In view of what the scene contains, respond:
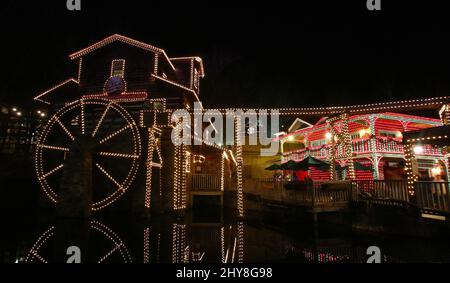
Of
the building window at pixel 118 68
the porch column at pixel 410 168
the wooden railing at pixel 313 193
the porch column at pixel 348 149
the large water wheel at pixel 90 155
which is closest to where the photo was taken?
the porch column at pixel 410 168

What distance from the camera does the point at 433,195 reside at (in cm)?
760

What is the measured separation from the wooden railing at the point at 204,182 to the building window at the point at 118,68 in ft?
25.5

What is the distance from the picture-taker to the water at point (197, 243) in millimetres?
5699

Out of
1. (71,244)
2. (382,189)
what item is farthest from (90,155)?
(382,189)

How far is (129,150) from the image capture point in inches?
493

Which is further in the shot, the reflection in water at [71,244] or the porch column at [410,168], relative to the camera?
the porch column at [410,168]

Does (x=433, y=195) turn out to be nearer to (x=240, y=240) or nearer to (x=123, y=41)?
(x=240, y=240)

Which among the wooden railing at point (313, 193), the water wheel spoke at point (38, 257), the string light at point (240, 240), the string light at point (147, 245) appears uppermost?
the wooden railing at point (313, 193)

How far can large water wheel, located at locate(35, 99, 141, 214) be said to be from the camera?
408 inches

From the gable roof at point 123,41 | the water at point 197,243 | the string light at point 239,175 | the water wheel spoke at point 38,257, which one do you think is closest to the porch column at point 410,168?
the water at point 197,243

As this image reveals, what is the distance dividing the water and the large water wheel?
5.47 feet

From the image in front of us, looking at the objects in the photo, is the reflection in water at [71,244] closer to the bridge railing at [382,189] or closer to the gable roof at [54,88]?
the bridge railing at [382,189]

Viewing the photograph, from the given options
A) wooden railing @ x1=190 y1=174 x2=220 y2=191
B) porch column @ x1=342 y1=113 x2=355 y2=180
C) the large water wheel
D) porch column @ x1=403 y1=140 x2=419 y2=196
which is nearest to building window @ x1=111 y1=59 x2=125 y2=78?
the large water wheel
